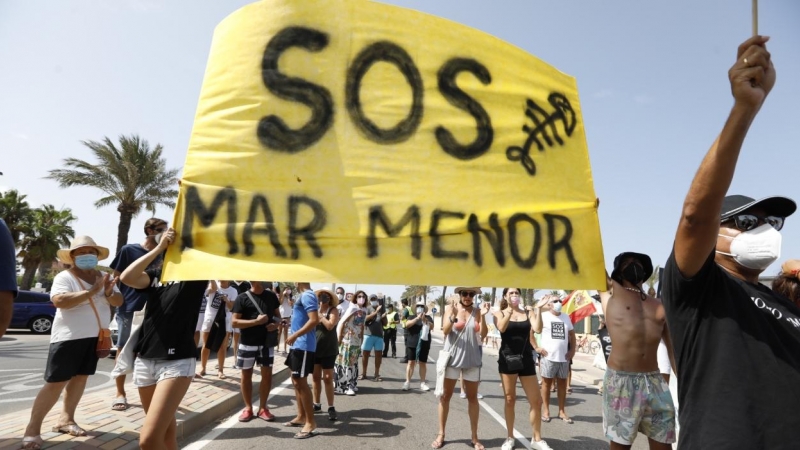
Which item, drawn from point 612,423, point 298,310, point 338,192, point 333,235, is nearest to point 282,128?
point 338,192

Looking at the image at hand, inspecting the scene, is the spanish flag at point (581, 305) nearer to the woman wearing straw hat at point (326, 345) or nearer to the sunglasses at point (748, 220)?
the woman wearing straw hat at point (326, 345)

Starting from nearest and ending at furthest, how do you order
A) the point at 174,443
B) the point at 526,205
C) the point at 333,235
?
the point at 333,235
the point at 526,205
the point at 174,443

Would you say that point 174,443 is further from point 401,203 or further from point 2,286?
point 401,203

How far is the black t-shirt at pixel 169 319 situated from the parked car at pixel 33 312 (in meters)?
19.5

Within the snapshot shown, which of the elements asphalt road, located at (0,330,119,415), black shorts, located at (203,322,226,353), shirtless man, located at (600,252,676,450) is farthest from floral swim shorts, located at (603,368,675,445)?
black shorts, located at (203,322,226,353)

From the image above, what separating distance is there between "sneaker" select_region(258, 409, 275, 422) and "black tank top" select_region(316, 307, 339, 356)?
1.05 meters

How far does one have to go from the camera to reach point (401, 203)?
8.68ft

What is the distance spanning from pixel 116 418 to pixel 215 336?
3726mm

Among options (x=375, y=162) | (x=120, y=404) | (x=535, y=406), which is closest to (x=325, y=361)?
(x=120, y=404)

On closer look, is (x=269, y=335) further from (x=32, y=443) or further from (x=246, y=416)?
(x=32, y=443)

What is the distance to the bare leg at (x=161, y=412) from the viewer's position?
10.6 ft

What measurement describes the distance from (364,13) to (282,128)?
0.86 m

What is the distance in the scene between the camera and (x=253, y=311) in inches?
258

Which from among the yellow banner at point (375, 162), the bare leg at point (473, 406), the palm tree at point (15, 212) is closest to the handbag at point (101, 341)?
the yellow banner at point (375, 162)
